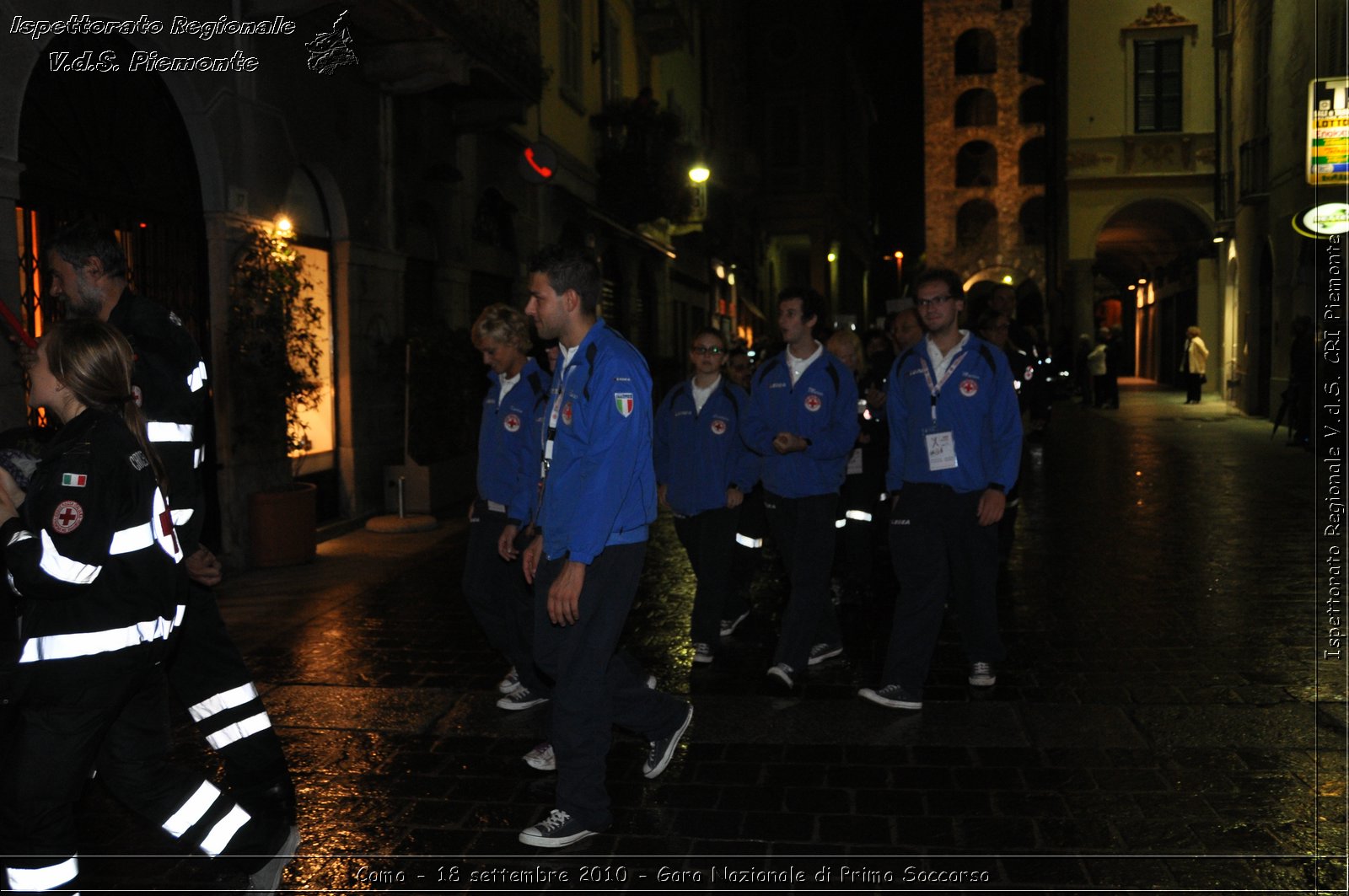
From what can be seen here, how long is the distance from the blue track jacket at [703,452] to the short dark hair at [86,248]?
10.4ft

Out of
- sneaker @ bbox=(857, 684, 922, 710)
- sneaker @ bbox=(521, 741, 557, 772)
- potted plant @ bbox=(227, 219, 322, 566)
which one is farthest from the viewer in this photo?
potted plant @ bbox=(227, 219, 322, 566)

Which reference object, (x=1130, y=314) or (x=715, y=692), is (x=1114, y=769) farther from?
(x=1130, y=314)

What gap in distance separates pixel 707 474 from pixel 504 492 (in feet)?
4.33

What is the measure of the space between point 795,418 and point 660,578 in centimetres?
333

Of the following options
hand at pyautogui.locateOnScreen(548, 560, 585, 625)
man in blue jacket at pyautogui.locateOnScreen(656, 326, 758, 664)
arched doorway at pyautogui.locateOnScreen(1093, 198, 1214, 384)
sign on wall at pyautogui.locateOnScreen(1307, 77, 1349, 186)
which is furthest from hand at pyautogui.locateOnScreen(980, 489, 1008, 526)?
arched doorway at pyautogui.locateOnScreen(1093, 198, 1214, 384)

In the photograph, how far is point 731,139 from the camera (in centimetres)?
3894

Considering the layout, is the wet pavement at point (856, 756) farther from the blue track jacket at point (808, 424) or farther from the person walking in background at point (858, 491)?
the blue track jacket at point (808, 424)

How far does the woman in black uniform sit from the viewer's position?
3160 mm

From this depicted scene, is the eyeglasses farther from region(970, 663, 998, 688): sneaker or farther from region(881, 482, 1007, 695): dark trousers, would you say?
region(970, 663, 998, 688): sneaker

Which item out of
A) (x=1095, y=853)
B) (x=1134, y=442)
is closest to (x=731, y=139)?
(x=1134, y=442)

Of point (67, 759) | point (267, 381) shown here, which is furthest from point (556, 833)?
point (267, 381)

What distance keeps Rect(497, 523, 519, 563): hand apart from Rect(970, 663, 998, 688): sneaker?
2391 mm

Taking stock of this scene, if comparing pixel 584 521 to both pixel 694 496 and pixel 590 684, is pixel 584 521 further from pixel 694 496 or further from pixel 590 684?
pixel 694 496

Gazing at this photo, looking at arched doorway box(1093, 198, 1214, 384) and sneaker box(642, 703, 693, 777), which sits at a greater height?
arched doorway box(1093, 198, 1214, 384)
